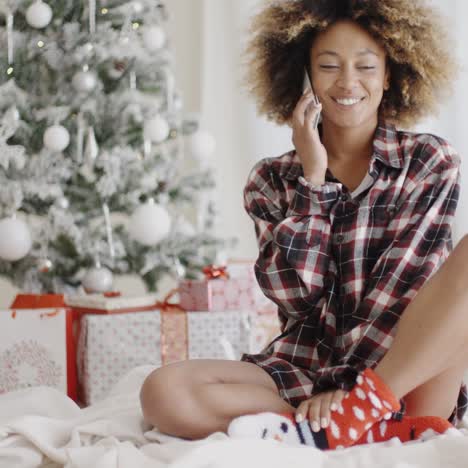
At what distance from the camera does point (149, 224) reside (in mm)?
2568

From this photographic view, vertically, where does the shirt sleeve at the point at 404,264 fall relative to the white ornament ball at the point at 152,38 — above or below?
below

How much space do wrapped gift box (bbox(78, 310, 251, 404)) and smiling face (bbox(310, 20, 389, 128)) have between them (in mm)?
812

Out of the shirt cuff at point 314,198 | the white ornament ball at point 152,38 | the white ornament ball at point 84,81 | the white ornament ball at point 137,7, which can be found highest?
the white ornament ball at point 137,7

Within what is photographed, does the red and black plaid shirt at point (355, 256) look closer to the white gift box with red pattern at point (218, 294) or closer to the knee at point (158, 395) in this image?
the knee at point (158, 395)

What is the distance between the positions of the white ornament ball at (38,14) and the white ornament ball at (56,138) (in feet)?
1.09

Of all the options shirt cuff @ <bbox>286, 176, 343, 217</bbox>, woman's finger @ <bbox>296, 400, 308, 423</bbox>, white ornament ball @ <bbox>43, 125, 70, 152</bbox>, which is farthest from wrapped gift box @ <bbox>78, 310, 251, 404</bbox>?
woman's finger @ <bbox>296, 400, 308, 423</bbox>

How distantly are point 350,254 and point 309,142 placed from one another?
0.78 ft

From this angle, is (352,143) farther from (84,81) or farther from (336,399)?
(84,81)

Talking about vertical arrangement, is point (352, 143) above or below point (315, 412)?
above

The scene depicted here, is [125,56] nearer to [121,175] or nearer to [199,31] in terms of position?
[121,175]

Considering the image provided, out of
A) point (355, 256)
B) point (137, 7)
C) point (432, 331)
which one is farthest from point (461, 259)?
point (137, 7)

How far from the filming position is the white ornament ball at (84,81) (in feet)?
8.64

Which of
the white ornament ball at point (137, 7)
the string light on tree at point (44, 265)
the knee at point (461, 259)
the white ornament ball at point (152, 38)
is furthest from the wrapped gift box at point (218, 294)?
the knee at point (461, 259)

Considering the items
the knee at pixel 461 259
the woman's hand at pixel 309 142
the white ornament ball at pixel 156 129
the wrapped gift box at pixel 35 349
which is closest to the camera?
the knee at pixel 461 259
